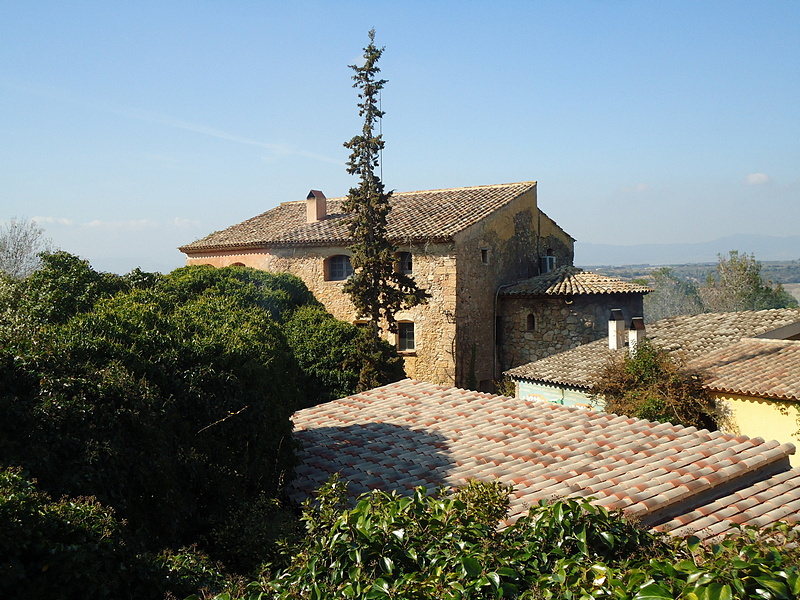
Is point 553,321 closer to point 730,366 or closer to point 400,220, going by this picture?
point 400,220

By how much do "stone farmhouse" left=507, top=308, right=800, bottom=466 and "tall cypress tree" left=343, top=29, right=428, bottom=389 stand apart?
16.8 ft

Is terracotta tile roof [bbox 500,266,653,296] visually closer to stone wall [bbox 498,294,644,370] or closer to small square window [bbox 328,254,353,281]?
stone wall [bbox 498,294,644,370]

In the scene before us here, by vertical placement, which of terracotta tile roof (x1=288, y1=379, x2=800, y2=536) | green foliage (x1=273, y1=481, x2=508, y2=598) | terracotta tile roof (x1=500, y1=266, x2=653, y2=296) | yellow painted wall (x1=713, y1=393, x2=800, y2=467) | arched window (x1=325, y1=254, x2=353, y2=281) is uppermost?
arched window (x1=325, y1=254, x2=353, y2=281)

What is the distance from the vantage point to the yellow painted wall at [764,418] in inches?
466

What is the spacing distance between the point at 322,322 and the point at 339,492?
628 inches

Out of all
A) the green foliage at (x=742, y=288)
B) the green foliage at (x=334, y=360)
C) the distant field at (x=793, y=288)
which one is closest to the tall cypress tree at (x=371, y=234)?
the green foliage at (x=334, y=360)

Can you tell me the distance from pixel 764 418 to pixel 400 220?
15043mm

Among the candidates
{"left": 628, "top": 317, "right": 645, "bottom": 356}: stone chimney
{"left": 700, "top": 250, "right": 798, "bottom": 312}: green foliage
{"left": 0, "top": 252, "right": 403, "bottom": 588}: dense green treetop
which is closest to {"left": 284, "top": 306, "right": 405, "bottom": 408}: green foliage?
{"left": 628, "top": 317, "right": 645, "bottom": 356}: stone chimney

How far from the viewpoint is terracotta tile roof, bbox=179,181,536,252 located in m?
22.7

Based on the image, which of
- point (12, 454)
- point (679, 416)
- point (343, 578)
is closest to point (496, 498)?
point (343, 578)

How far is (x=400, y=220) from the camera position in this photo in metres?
24.5

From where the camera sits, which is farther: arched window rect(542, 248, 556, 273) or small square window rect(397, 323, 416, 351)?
arched window rect(542, 248, 556, 273)

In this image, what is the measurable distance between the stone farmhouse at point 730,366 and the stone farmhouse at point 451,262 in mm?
4088

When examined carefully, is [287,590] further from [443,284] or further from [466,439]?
[443,284]
